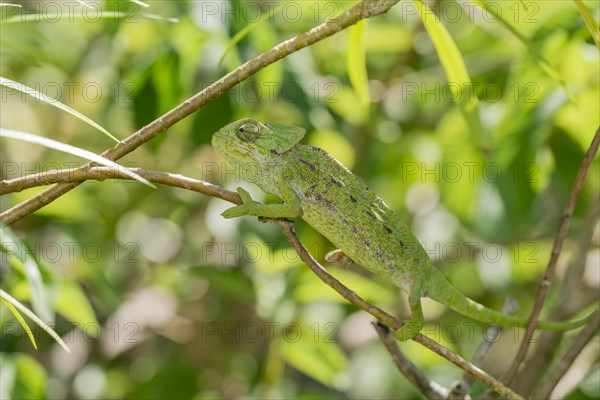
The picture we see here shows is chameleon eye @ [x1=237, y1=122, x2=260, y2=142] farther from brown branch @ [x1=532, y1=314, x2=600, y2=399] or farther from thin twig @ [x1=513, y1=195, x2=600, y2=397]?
thin twig @ [x1=513, y1=195, x2=600, y2=397]

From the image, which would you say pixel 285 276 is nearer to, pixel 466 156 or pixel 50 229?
pixel 466 156

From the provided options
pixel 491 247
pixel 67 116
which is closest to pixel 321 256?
pixel 491 247

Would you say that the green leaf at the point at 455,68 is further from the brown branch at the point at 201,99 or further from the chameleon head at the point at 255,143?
the chameleon head at the point at 255,143

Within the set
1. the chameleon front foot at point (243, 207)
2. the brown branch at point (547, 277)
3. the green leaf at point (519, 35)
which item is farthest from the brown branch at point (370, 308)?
the green leaf at point (519, 35)

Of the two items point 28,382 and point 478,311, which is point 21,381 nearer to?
point 28,382

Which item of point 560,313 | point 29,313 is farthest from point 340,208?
point 560,313

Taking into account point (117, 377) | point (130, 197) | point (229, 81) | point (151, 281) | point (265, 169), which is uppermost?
point (229, 81)
